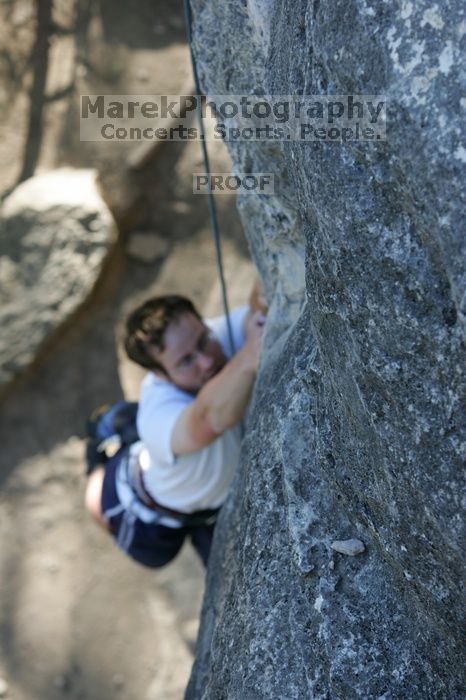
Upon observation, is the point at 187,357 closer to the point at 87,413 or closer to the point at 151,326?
the point at 151,326

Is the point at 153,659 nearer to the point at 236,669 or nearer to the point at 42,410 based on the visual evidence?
the point at 42,410

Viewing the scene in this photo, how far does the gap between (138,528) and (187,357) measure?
1.53ft

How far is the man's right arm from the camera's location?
1.45m

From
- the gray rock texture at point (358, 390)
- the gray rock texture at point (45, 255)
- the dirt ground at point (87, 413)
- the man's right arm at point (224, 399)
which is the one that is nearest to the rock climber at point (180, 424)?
the man's right arm at point (224, 399)

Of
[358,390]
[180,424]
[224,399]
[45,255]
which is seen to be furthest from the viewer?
[45,255]

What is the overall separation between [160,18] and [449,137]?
277cm

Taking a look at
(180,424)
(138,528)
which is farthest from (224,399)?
(138,528)

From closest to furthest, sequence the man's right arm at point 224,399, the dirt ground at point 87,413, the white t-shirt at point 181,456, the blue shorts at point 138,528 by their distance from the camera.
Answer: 1. the man's right arm at point 224,399
2. the white t-shirt at point 181,456
3. the blue shorts at point 138,528
4. the dirt ground at point 87,413

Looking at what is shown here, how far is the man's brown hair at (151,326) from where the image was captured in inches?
66.7

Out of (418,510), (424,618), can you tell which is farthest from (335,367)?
(424,618)

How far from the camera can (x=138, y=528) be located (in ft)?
6.25

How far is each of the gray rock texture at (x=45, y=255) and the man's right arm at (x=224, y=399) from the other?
154 centimetres

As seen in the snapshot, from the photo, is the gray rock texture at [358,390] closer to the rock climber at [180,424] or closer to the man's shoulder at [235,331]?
the rock climber at [180,424]

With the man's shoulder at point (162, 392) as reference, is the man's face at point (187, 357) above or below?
above
